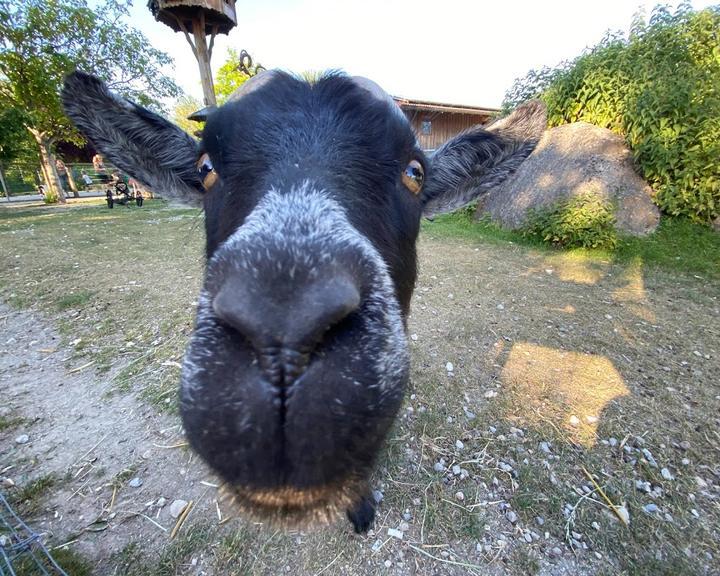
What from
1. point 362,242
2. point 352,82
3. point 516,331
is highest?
point 352,82

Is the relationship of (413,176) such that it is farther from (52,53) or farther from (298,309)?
(52,53)

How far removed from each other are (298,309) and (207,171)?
80.7 inches

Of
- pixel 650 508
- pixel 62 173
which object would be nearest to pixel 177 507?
pixel 650 508

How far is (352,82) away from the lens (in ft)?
7.98

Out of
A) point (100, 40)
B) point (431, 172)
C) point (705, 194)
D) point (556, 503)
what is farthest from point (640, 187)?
point (100, 40)

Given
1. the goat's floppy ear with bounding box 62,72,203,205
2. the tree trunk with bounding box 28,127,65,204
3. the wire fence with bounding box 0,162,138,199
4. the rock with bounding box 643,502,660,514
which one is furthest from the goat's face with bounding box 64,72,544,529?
the wire fence with bounding box 0,162,138,199

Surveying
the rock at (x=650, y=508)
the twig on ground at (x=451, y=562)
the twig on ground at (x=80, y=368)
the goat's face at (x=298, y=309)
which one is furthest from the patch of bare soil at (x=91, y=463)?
the rock at (x=650, y=508)

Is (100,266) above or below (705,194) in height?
below

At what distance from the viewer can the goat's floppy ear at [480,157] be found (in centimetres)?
361

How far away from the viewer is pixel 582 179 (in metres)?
9.67

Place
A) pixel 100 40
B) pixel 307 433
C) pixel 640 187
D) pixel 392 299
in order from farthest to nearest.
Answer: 1. pixel 100 40
2. pixel 640 187
3. pixel 392 299
4. pixel 307 433

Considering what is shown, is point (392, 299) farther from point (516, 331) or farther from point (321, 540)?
point (516, 331)

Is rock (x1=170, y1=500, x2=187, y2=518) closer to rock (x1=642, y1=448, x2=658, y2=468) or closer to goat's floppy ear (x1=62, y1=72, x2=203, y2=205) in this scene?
goat's floppy ear (x1=62, y1=72, x2=203, y2=205)

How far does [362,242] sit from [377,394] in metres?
0.71
